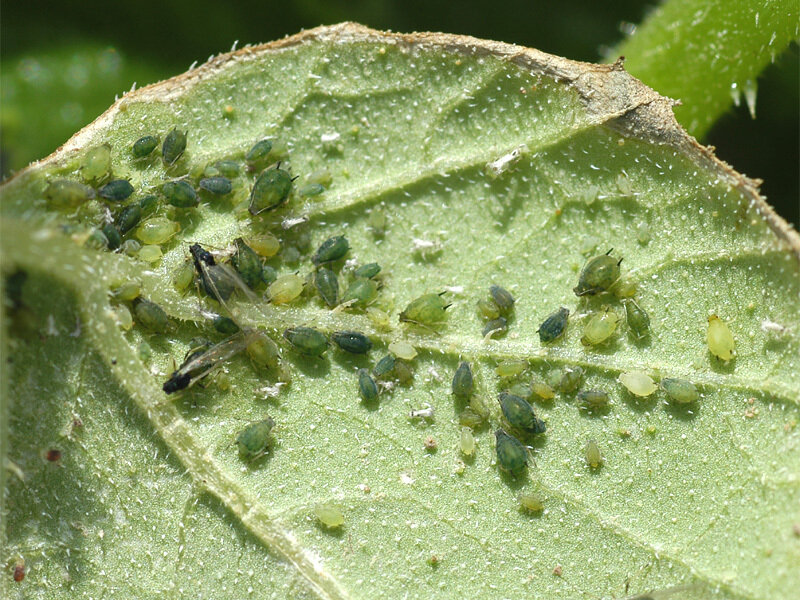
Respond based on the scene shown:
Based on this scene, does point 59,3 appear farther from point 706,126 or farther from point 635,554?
point 635,554

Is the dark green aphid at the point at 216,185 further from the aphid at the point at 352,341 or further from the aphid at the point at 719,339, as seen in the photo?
the aphid at the point at 719,339

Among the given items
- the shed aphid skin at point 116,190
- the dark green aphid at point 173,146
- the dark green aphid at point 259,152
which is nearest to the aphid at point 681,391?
the dark green aphid at point 259,152

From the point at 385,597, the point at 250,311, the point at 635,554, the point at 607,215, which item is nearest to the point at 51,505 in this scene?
the point at 250,311

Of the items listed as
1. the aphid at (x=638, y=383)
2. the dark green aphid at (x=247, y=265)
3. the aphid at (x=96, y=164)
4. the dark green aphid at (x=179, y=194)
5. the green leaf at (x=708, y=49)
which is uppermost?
the green leaf at (x=708, y=49)

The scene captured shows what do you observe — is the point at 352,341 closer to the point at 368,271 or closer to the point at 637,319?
the point at 368,271

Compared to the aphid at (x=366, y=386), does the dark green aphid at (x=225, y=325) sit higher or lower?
higher

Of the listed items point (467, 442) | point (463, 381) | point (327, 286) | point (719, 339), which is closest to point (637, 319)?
point (719, 339)
